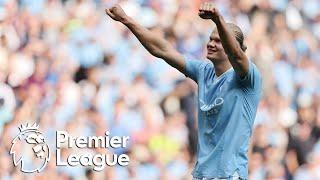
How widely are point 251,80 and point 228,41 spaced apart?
0.98 feet

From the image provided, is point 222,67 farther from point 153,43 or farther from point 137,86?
point 137,86

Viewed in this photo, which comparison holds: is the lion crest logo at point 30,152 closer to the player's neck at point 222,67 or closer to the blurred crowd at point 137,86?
the blurred crowd at point 137,86

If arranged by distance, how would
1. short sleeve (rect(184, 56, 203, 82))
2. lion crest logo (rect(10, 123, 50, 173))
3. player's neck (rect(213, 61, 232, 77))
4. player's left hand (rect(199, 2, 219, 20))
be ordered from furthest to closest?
lion crest logo (rect(10, 123, 50, 173)), short sleeve (rect(184, 56, 203, 82)), player's neck (rect(213, 61, 232, 77)), player's left hand (rect(199, 2, 219, 20))

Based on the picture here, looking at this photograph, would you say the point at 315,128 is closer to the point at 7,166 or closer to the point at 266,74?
the point at 266,74

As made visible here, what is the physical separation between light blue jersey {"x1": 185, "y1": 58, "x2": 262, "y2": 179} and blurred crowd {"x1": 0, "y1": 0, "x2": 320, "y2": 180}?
12.9 feet

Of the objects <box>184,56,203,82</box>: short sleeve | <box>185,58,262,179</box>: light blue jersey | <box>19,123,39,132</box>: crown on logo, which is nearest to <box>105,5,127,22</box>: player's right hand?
<box>184,56,203,82</box>: short sleeve

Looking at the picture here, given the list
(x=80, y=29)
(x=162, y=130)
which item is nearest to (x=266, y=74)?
(x=162, y=130)

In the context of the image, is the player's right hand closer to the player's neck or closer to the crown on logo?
the player's neck

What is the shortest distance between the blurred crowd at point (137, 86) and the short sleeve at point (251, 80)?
4.03 meters

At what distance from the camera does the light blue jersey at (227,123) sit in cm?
449

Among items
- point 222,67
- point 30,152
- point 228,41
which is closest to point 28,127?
point 30,152

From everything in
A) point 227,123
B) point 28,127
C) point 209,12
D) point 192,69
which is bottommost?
point 227,123

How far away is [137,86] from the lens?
8.88 meters

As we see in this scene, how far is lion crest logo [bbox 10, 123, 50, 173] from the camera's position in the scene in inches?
328
